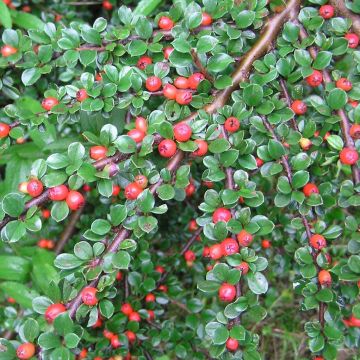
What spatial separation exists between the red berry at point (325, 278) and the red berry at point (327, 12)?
37.6 inches

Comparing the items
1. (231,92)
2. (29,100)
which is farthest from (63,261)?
(29,100)

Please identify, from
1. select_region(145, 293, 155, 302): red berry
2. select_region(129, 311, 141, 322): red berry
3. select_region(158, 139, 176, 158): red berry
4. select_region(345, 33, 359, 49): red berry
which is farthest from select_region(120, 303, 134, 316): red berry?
select_region(345, 33, 359, 49): red berry

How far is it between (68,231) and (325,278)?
1.41 metres

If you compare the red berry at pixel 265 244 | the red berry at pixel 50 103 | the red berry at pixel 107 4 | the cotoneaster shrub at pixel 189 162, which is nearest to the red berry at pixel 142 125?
the cotoneaster shrub at pixel 189 162

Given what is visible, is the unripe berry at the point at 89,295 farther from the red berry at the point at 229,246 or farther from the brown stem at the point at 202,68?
the brown stem at the point at 202,68

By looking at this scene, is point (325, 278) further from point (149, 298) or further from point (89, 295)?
point (149, 298)

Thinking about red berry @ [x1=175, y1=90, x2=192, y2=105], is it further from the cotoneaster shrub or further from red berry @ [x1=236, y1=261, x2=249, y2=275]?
red berry @ [x1=236, y1=261, x2=249, y2=275]

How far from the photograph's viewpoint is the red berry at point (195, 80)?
1.77 m

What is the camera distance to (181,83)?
178 cm

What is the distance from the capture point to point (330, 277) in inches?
63.1

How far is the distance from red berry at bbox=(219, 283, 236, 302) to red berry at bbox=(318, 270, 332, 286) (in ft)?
0.91

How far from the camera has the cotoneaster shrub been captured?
155 centimetres

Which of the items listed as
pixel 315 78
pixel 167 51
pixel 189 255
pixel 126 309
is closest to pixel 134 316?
pixel 126 309

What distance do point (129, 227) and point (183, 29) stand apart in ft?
2.48
